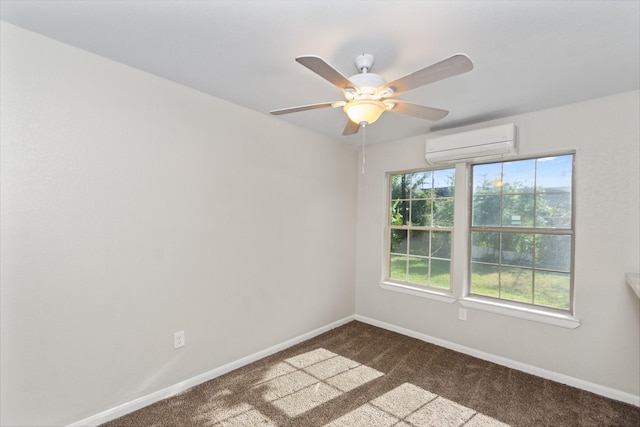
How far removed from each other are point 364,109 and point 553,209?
218cm

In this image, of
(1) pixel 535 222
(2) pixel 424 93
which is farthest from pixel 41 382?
(1) pixel 535 222

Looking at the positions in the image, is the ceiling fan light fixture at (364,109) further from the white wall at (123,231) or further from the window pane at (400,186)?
the window pane at (400,186)

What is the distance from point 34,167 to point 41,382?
126cm

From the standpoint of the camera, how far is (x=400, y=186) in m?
3.84

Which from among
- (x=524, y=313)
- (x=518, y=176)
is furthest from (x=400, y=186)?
(x=524, y=313)

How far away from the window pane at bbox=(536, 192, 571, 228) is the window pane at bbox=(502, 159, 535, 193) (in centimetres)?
15

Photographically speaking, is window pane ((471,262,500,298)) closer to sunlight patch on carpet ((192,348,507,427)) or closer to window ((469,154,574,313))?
window ((469,154,574,313))

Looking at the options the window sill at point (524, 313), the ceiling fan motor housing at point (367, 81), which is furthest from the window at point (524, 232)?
the ceiling fan motor housing at point (367, 81)

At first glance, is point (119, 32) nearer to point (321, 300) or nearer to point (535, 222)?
point (321, 300)

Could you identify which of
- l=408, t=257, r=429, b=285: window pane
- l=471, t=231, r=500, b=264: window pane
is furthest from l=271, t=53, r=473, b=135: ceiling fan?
l=408, t=257, r=429, b=285: window pane

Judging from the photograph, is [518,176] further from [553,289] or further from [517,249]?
[553,289]

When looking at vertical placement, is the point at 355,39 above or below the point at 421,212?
above

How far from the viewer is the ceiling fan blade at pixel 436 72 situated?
52.2 inches

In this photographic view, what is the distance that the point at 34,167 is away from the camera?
1738 mm
